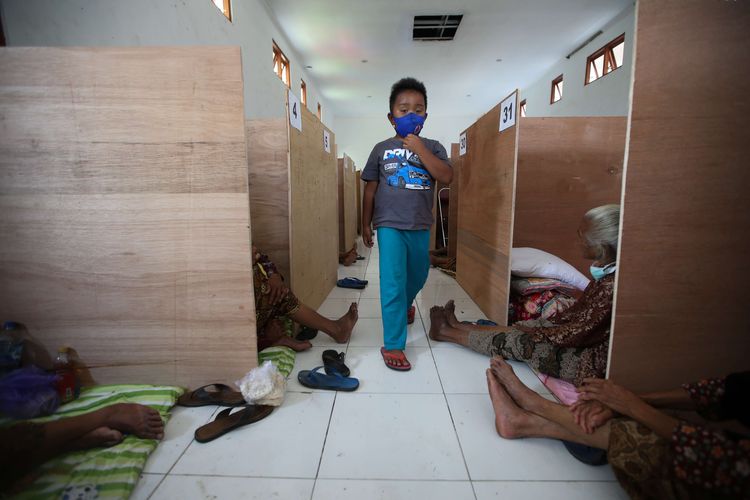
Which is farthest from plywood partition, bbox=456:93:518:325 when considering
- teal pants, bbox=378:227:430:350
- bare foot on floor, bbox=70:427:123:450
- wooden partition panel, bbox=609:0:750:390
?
bare foot on floor, bbox=70:427:123:450

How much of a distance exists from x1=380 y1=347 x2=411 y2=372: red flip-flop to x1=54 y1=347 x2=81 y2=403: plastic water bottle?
120 centimetres

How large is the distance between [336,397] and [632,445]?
96 centimetres

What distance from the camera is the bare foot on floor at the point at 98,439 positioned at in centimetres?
105

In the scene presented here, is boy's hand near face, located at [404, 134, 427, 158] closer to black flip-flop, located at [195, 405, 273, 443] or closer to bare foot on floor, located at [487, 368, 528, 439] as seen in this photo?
bare foot on floor, located at [487, 368, 528, 439]

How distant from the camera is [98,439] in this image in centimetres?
107

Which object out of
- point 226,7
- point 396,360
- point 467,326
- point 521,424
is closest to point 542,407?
point 521,424

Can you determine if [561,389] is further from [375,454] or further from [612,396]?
[375,454]

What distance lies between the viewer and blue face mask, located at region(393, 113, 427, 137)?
5.51 ft

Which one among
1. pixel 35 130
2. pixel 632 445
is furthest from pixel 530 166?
pixel 35 130

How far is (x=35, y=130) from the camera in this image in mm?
1229

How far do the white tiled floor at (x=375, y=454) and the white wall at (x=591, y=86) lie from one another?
4791 millimetres

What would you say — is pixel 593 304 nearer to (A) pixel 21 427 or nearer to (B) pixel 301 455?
(B) pixel 301 455

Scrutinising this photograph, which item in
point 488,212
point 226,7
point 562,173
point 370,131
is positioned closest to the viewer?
point 488,212

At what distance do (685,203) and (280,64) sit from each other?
21.8 feet
